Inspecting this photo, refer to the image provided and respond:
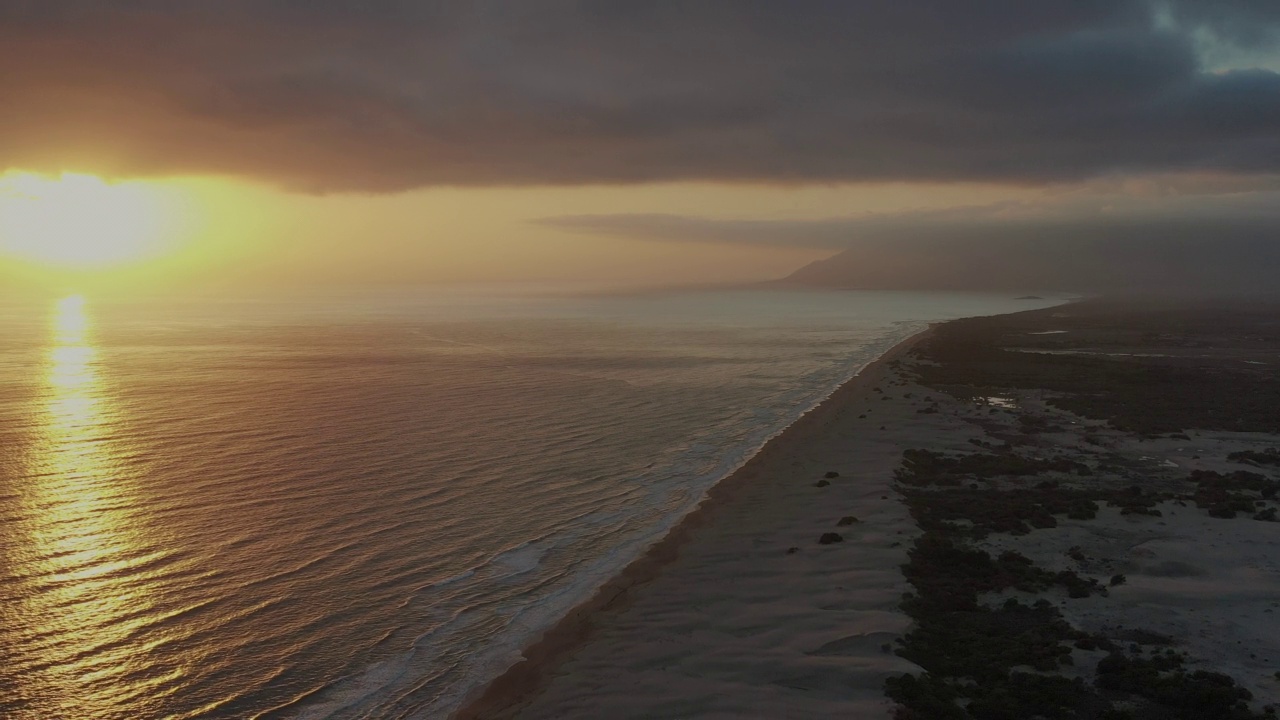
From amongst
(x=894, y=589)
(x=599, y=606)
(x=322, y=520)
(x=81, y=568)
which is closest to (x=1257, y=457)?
(x=894, y=589)

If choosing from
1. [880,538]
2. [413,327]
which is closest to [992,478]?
[880,538]

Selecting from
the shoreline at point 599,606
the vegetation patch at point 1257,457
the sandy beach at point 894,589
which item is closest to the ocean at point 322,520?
the shoreline at point 599,606

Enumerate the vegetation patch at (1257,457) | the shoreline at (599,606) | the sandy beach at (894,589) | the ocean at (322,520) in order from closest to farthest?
the sandy beach at (894,589)
the shoreline at (599,606)
the ocean at (322,520)
the vegetation patch at (1257,457)

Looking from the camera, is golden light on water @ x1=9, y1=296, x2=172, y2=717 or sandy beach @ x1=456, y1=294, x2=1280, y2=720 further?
golden light on water @ x1=9, y1=296, x2=172, y2=717

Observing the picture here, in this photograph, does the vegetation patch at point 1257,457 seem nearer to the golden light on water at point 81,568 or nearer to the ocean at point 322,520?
the ocean at point 322,520

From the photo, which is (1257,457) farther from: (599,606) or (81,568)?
(81,568)

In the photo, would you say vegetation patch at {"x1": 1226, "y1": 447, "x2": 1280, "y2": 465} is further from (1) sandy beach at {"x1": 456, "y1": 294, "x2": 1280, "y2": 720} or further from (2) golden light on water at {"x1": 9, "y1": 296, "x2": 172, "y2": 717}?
(2) golden light on water at {"x1": 9, "y1": 296, "x2": 172, "y2": 717}

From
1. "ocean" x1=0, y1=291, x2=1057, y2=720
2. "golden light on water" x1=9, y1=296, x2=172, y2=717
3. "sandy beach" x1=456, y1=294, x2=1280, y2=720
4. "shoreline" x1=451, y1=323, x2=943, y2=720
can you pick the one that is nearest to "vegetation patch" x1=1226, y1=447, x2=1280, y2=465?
"sandy beach" x1=456, y1=294, x2=1280, y2=720
